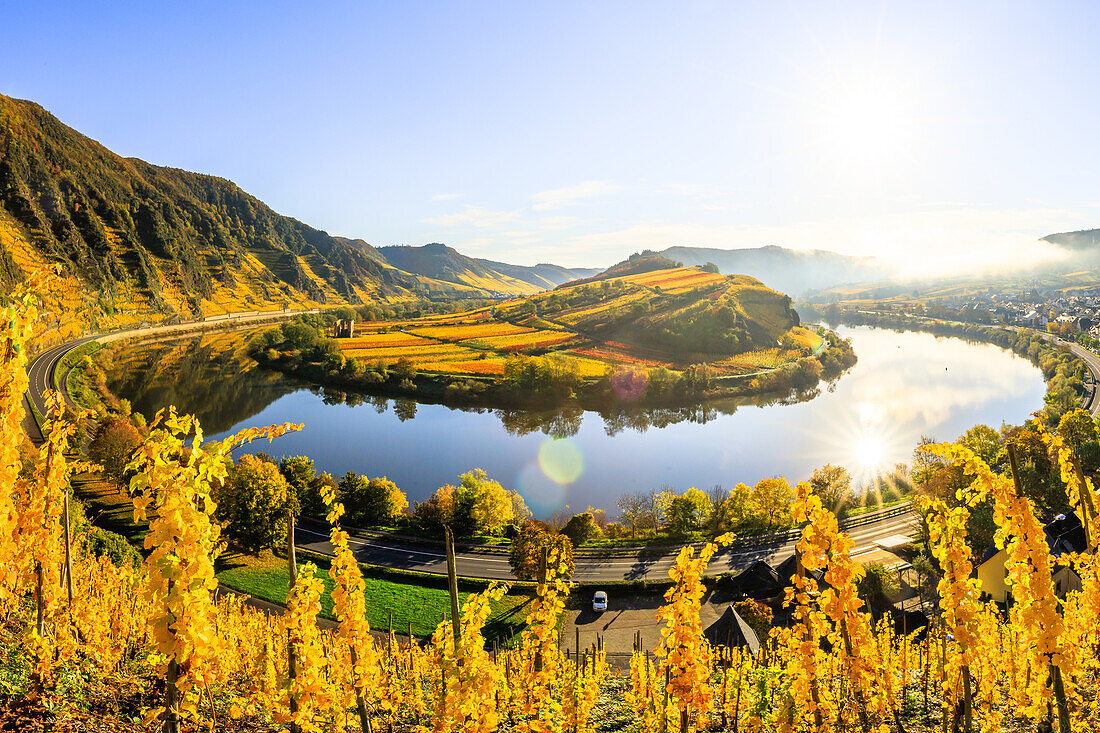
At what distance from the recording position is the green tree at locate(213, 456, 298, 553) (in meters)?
24.9

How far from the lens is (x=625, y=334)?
3639 inches

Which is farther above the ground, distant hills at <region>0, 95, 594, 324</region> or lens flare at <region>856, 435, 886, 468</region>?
distant hills at <region>0, 95, 594, 324</region>

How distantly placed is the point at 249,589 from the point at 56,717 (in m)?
18.1

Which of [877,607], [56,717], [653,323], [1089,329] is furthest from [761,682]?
[1089,329]

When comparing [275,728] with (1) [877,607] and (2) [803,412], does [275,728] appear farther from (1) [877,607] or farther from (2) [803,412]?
(2) [803,412]

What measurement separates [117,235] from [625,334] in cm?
12031

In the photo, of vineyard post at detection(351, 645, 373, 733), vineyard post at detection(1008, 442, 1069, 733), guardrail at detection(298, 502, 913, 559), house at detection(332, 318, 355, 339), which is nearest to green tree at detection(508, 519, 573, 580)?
guardrail at detection(298, 502, 913, 559)

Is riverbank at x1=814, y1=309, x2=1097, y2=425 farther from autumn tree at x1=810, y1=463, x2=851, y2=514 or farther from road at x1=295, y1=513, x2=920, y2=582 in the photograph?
road at x1=295, y1=513, x2=920, y2=582

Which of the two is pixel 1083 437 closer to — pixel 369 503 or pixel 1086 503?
pixel 1086 503

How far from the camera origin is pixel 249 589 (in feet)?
71.2

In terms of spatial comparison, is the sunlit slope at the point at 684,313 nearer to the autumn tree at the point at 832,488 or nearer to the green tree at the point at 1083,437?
the green tree at the point at 1083,437

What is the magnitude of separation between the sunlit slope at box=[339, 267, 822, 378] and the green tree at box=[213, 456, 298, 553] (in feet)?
131

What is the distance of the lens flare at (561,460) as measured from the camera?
3869 centimetres

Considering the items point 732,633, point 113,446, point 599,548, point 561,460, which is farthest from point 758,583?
point 113,446
